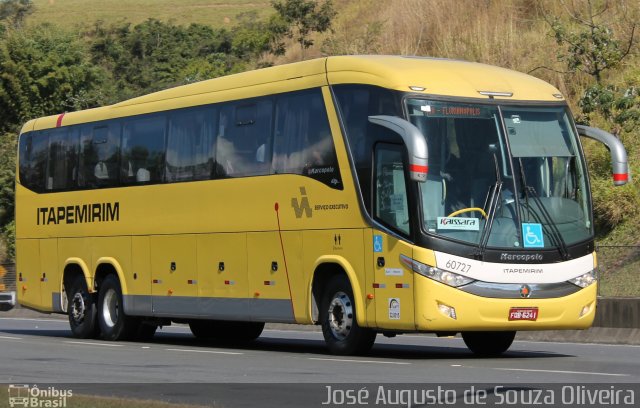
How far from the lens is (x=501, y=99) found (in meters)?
17.6

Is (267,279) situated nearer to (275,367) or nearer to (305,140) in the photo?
(305,140)

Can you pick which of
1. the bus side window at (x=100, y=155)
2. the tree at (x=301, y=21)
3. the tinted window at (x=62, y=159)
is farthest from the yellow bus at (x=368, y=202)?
the tree at (x=301, y=21)

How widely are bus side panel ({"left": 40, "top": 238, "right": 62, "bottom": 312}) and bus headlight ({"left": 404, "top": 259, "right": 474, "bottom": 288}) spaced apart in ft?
33.0

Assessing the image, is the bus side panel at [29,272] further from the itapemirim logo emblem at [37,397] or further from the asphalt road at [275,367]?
the itapemirim logo emblem at [37,397]

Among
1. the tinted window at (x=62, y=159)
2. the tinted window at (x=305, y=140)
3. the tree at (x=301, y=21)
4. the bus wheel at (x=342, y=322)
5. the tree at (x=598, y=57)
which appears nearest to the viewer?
the bus wheel at (x=342, y=322)

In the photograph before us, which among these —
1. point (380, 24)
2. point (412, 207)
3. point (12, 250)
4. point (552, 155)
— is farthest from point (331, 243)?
point (12, 250)

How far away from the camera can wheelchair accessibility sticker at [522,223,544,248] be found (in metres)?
17.0

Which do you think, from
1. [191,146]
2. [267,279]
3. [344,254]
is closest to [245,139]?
[191,146]

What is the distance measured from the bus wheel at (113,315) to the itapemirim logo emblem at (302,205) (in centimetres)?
553

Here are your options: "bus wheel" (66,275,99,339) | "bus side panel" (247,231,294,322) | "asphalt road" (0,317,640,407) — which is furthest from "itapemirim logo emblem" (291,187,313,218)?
"bus wheel" (66,275,99,339)

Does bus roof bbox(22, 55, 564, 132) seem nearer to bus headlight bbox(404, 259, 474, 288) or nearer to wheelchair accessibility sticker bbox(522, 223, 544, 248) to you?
wheelchair accessibility sticker bbox(522, 223, 544, 248)

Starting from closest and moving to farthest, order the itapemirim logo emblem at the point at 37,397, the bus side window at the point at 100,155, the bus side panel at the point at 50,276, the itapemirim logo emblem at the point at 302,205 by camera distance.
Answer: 1. the itapemirim logo emblem at the point at 37,397
2. the itapemirim logo emblem at the point at 302,205
3. the bus side window at the point at 100,155
4. the bus side panel at the point at 50,276

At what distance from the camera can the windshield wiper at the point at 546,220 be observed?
17109mm

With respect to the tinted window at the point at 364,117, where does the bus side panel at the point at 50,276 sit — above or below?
below
